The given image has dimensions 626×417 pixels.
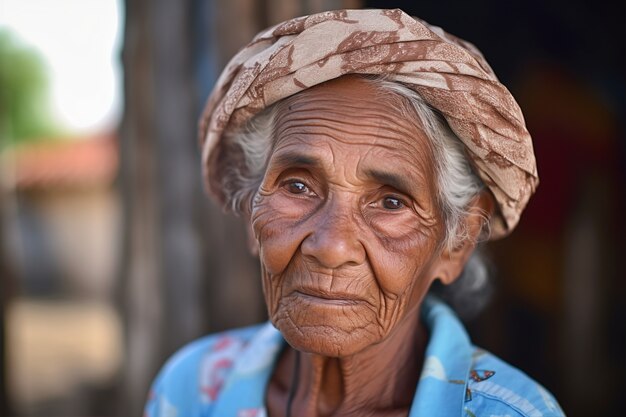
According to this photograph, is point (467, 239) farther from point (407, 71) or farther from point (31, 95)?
point (31, 95)

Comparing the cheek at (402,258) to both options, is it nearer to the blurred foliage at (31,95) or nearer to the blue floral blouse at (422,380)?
the blue floral blouse at (422,380)

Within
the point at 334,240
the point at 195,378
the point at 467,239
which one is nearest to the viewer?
the point at 334,240

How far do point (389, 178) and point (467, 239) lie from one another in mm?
366

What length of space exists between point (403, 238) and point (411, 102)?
1.05ft

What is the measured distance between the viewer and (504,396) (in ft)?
4.68

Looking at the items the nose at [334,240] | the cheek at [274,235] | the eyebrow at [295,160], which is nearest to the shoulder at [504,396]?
the nose at [334,240]

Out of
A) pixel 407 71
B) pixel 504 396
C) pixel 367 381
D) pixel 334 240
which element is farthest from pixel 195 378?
pixel 407 71

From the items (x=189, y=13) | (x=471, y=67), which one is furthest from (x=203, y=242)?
(x=471, y=67)

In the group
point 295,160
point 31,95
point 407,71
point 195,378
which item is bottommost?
point 31,95

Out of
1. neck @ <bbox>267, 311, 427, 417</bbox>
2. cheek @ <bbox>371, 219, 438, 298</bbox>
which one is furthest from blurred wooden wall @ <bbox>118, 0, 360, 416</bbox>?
cheek @ <bbox>371, 219, 438, 298</bbox>

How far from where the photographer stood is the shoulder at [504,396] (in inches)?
55.1

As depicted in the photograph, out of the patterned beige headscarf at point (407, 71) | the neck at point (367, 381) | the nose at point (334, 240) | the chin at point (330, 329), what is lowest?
the neck at point (367, 381)

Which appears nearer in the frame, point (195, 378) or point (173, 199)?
point (195, 378)

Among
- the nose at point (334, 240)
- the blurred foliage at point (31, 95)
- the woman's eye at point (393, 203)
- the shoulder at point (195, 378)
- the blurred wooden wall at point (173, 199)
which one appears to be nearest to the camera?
the nose at point (334, 240)
